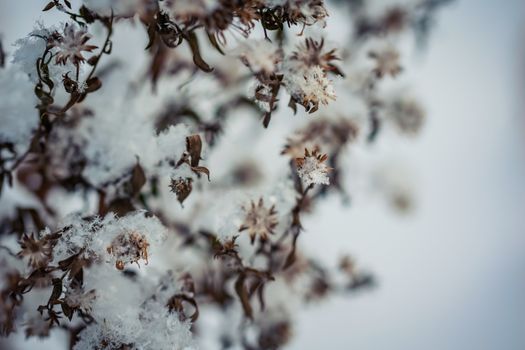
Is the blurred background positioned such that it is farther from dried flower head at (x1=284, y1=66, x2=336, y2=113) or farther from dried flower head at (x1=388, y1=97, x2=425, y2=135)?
dried flower head at (x1=284, y1=66, x2=336, y2=113)

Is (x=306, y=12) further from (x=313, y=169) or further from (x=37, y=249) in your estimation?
(x=37, y=249)

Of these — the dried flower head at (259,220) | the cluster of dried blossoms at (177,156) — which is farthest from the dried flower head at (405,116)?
Answer: the dried flower head at (259,220)

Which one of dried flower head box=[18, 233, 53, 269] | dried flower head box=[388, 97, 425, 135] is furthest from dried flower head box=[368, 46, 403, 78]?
dried flower head box=[18, 233, 53, 269]

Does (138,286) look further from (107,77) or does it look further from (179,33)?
(107,77)

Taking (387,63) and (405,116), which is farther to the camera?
(405,116)

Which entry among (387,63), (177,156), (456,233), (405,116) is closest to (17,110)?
(177,156)

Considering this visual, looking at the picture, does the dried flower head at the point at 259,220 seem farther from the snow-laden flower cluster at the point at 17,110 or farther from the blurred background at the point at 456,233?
the blurred background at the point at 456,233
